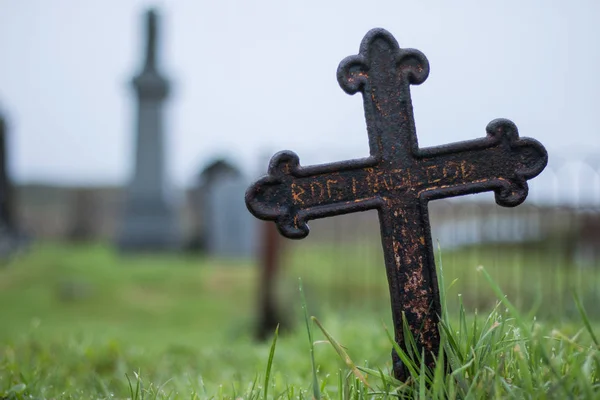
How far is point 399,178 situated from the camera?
2.14 meters

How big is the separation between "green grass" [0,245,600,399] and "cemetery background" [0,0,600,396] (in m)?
0.03

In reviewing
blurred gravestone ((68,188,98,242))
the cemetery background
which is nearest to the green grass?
the cemetery background

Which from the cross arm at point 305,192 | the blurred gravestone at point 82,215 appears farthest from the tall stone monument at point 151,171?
the cross arm at point 305,192

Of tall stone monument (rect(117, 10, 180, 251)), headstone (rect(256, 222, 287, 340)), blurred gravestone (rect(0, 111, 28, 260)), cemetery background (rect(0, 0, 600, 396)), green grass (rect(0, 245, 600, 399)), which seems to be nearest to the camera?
green grass (rect(0, 245, 600, 399))

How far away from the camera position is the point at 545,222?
7047 mm

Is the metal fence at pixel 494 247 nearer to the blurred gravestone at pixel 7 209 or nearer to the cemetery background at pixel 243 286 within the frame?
the cemetery background at pixel 243 286

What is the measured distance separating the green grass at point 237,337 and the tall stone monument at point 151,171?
1.09m

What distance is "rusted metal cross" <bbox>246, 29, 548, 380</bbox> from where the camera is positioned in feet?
6.79

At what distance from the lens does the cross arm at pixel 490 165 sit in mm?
2162

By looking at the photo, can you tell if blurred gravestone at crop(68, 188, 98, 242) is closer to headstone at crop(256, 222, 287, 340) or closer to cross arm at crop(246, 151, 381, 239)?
headstone at crop(256, 222, 287, 340)

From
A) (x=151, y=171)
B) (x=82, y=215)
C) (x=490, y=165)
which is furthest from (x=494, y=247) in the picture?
(x=82, y=215)

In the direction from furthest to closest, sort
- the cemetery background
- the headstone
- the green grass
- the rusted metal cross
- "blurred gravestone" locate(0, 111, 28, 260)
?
"blurred gravestone" locate(0, 111, 28, 260)
the headstone
the cemetery background
the rusted metal cross
the green grass

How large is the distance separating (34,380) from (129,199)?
Result: 1165cm

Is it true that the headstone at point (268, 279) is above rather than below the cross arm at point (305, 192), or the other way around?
below
